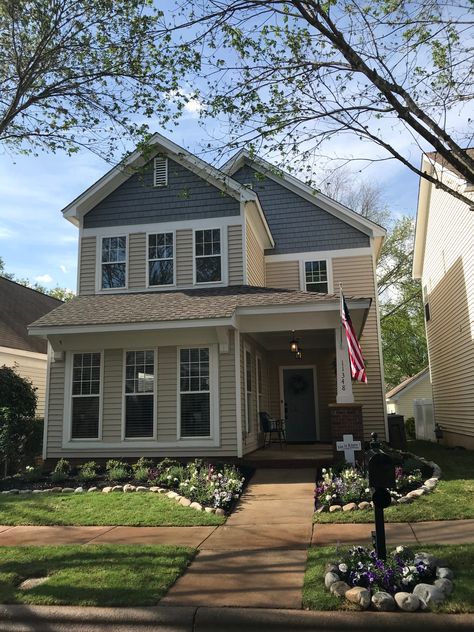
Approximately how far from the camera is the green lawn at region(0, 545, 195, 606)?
A: 4.57m

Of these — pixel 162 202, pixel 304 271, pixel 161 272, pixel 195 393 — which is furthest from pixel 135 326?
pixel 304 271

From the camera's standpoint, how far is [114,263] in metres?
13.4

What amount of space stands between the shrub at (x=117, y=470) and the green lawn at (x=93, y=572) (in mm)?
Result: 3607

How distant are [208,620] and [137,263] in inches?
393

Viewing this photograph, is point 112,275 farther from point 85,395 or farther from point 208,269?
point 85,395

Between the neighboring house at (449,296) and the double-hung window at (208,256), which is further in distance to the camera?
the neighboring house at (449,296)

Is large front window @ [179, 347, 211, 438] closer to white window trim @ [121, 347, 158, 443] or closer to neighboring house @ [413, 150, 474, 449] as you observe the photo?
white window trim @ [121, 347, 158, 443]

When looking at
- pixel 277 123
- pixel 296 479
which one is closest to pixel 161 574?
pixel 296 479

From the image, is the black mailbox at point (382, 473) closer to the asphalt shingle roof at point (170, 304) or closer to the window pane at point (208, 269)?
the asphalt shingle roof at point (170, 304)

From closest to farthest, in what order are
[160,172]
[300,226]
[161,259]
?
[161,259] < [160,172] < [300,226]

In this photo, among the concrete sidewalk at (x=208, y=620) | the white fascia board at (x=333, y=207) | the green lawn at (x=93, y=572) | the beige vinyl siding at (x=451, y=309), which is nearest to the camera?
the concrete sidewalk at (x=208, y=620)

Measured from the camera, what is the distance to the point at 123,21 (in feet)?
26.5

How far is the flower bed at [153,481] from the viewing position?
8312 mm

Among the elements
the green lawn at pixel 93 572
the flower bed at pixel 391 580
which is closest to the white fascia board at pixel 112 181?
the green lawn at pixel 93 572
